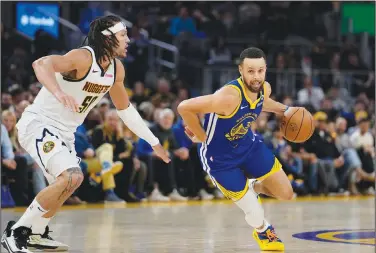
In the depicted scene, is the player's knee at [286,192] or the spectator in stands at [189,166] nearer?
the player's knee at [286,192]

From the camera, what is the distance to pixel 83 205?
40.9 ft

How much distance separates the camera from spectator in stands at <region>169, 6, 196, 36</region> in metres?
19.0

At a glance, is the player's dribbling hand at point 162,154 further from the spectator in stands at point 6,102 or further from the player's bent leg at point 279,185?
the spectator in stands at point 6,102

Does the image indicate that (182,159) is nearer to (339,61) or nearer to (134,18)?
(134,18)

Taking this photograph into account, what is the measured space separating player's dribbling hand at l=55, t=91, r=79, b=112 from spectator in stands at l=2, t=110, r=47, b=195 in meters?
5.78

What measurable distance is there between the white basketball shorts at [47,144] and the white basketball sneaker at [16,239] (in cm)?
47

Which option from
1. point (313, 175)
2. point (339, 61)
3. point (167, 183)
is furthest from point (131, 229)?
point (339, 61)

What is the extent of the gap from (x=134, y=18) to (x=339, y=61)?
16.4 ft

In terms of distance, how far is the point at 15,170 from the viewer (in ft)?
38.9

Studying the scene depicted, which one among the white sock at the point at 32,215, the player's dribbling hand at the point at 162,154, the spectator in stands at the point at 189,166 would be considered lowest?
the spectator in stands at the point at 189,166

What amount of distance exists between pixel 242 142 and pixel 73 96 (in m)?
1.59

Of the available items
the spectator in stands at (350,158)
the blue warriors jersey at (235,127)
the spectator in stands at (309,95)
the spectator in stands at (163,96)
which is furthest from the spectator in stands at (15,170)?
the spectator in stands at (309,95)

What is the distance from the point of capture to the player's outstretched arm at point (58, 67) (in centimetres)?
633

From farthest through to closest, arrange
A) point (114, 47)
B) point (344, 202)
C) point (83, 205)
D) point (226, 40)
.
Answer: point (226, 40) → point (344, 202) → point (83, 205) → point (114, 47)
